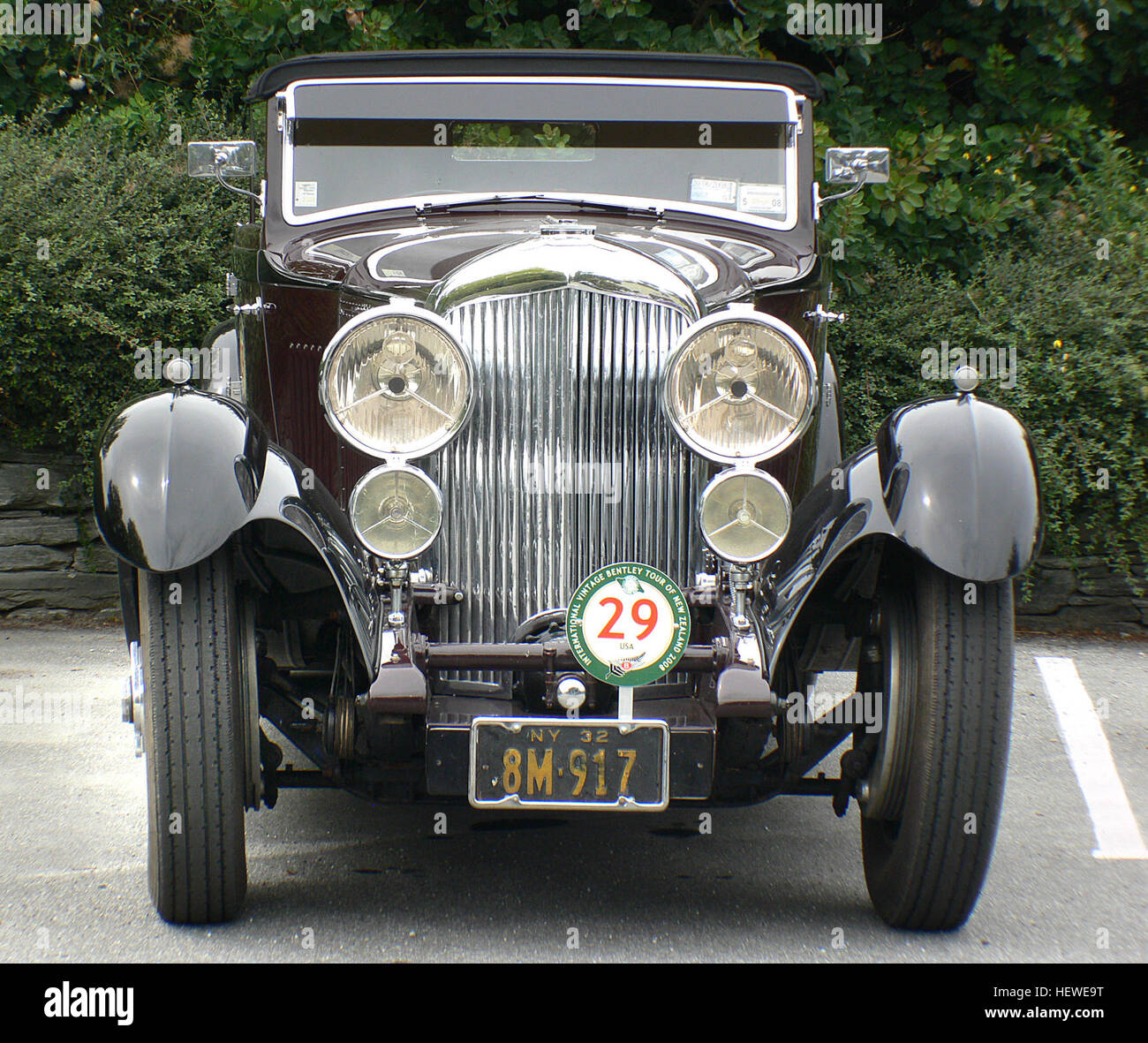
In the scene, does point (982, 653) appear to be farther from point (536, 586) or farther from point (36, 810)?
point (36, 810)

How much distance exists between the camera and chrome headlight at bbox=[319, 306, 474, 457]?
2549 millimetres

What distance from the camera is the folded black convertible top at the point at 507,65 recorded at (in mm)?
3576

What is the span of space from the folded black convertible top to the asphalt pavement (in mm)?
2012

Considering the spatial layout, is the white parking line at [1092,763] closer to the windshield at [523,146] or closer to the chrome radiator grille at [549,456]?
the chrome radiator grille at [549,456]

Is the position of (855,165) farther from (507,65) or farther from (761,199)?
(507,65)

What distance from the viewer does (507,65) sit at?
142 inches

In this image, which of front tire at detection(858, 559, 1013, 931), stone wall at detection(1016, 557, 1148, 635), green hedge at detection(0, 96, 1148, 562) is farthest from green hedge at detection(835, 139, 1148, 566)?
front tire at detection(858, 559, 1013, 931)

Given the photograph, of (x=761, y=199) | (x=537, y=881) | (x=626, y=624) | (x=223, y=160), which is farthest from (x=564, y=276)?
(x=223, y=160)

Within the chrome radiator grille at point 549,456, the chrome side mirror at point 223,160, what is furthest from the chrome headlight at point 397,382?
the chrome side mirror at point 223,160

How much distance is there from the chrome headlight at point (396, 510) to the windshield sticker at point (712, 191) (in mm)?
1417

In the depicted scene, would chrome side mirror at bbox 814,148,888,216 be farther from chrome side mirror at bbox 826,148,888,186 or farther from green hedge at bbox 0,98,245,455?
green hedge at bbox 0,98,245,455

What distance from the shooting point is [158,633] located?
96.7 inches

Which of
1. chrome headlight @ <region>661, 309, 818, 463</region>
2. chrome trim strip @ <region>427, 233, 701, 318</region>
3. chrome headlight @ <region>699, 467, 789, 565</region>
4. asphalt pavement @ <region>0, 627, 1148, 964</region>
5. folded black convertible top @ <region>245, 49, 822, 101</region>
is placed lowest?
asphalt pavement @ <region>0, 627, 1148, 964</region>

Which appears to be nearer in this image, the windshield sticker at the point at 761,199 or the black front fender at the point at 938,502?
the black front fender at the point at 938,502
